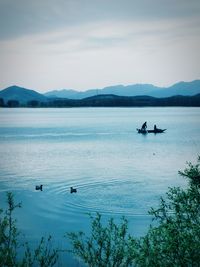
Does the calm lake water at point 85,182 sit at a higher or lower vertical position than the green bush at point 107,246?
lower

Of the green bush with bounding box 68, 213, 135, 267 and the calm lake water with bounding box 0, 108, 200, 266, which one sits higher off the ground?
the green bush with bounding box 68, 213, 135, 267

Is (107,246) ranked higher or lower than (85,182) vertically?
higher

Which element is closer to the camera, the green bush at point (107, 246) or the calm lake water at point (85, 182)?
the green bush at point (107, 246)

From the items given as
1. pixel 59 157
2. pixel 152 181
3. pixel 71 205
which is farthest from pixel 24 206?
pixel 59 157

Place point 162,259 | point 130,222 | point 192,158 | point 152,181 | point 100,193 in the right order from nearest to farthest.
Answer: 1. point 162,259
2. point 130,222
3. point 100,193
4. point 152,181
5. point 192,158

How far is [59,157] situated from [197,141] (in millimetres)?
43904

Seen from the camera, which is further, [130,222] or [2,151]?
[2,151]

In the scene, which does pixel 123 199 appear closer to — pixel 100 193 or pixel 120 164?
pixel 100 193

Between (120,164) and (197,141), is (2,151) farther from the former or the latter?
(197,141)

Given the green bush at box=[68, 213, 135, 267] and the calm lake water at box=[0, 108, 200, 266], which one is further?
the calm lake water at box=[0, 108, 200, 266]

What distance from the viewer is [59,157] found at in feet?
249

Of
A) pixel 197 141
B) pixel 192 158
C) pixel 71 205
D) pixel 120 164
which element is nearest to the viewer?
pixel 71 205

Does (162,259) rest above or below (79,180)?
above

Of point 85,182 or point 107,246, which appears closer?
point 107,246
